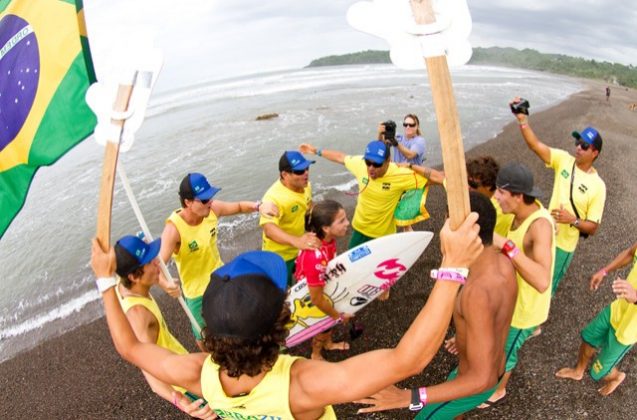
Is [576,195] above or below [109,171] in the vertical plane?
below

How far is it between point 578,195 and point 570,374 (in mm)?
1988

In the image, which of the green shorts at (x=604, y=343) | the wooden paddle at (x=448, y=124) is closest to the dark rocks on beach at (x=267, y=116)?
the green shorts at (x=604, y=343)

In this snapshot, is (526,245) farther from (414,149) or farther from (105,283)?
(414,149)

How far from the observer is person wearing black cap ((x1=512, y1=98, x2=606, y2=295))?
4031 millimetres

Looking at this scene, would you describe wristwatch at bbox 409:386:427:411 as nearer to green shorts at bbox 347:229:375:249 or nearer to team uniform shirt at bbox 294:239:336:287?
team uniform shirt at bbox 294:239:336:287

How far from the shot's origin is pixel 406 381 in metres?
4.23

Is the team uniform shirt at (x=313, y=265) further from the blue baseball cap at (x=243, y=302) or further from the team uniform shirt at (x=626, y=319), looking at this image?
the team uniform shirt at (x=626, y=319)

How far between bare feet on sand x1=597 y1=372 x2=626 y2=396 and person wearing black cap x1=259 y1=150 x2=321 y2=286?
3637mm

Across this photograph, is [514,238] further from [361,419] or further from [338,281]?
[361,419]

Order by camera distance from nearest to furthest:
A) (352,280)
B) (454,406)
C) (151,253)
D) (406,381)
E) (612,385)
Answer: (454,406)
(151,253)
(612,385)
(406,381)
(352,280)

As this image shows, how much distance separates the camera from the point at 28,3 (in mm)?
2570

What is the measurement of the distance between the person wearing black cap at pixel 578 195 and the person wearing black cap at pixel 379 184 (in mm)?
1378

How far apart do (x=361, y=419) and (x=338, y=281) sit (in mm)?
1465

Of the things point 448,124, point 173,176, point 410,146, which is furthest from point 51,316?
point 173,176
